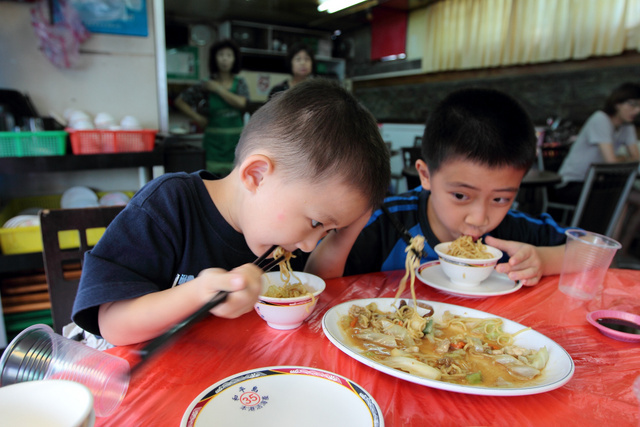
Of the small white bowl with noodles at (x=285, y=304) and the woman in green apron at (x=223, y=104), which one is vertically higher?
the woman in green apron at (x=223, y=104)

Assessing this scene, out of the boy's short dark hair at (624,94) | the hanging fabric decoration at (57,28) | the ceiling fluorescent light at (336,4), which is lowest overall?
the boy's short dark hair at (624,94)

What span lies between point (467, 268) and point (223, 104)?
12.6ft

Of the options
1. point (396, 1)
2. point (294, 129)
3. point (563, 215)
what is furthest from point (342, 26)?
point (294, 129)

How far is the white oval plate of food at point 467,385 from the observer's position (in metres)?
0.72

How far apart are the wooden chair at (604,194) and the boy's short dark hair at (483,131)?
6.38 feet

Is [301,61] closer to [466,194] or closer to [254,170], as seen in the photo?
[466,194]

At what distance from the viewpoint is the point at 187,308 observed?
89 cm

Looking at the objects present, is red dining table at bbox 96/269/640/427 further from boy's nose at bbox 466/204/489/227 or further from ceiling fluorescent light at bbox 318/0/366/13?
ceiling fluorescent light at bbox 318/0/366/13

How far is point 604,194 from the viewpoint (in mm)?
3256

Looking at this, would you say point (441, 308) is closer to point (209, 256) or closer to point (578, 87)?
point (209, 256)

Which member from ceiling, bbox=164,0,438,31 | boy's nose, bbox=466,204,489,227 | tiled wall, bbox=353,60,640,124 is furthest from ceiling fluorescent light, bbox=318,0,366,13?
boy's nose, bbox=466,204,489,227

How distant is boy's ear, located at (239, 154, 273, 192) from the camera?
100 cm

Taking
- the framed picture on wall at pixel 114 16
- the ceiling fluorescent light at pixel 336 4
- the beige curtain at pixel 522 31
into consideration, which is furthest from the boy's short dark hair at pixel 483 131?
the beige curtain at pixel 522 31

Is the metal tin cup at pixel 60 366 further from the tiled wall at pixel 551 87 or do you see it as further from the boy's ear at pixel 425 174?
the tiled wall at pixel 551 87
